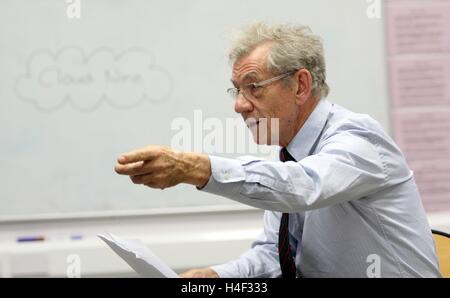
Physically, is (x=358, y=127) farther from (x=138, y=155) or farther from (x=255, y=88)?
(x=138, y=155)

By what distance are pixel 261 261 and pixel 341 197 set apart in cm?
44

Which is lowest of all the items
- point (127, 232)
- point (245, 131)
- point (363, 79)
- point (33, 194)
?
point (127, 232)

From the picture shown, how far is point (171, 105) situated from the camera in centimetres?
216

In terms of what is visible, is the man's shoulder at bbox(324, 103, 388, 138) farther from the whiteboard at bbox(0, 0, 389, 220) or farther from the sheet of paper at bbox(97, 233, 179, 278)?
the whiteboard at bbox(0, 0, 389, 220)

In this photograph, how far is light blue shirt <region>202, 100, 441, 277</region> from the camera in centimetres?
91

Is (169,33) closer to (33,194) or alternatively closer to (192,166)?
(33,194)

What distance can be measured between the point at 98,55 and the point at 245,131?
602mm

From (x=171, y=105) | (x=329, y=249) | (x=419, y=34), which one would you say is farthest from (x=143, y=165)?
(x=419, y=34)

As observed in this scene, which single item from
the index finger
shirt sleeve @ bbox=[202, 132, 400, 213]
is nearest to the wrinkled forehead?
shirt sleeve @ bbox=[202, 132, 400, 213]

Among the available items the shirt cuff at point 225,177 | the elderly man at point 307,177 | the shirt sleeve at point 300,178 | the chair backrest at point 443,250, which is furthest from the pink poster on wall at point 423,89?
the shirt cuff at point 225,177

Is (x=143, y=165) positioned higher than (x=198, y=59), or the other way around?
(x=198, y=59)

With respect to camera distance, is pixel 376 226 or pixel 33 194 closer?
pixel 376 226

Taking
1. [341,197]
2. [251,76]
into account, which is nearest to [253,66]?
[251,76]

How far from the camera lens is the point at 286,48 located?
1.24 m
